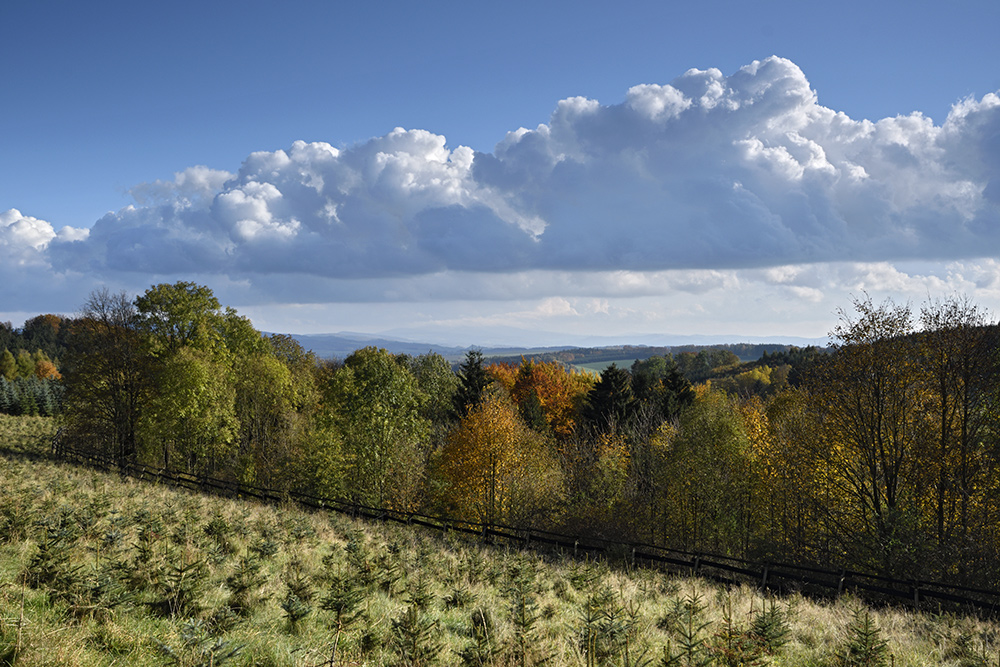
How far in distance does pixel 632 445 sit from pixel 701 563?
23.9 m

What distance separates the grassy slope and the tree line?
10959 millimetres

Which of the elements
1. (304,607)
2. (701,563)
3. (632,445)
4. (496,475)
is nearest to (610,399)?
(632,445)

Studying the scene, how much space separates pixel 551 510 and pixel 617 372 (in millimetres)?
24415

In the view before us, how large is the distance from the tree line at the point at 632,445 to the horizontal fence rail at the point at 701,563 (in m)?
1.44

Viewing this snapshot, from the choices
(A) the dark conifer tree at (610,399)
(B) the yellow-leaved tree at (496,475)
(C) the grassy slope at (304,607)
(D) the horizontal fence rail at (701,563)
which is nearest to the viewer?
(C) the grassy slope at (304,607)

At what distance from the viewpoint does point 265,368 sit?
41.6m

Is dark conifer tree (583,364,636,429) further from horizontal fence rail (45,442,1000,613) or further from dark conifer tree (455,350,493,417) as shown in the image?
horizontal fence rail (45,442,1000,613)

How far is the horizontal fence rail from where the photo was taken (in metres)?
14.3

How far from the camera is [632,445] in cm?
4084

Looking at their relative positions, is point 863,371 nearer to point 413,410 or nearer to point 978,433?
point 978,433

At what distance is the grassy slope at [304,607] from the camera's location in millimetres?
5852

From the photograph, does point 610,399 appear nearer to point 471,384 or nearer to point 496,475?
point 471,384

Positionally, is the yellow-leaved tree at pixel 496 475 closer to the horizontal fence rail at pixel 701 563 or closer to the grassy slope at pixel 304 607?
the horizontal fence rail at pixel 701 563

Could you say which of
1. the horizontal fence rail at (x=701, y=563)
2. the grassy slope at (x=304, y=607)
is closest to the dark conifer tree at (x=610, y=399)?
the horizontal fence rail at (x=701, y=563)
